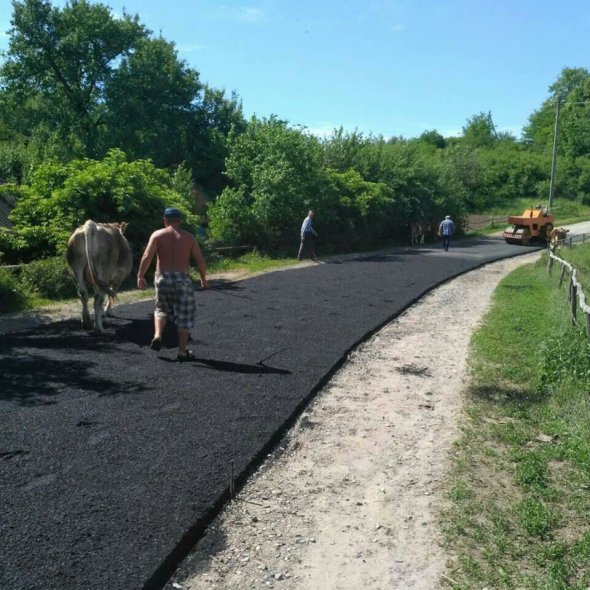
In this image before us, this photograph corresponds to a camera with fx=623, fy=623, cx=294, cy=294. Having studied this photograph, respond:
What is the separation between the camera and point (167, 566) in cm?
348

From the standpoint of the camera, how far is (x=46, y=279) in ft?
41.0

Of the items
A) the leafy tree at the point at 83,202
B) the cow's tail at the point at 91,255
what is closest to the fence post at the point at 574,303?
the cow's tail at the point at 91,255

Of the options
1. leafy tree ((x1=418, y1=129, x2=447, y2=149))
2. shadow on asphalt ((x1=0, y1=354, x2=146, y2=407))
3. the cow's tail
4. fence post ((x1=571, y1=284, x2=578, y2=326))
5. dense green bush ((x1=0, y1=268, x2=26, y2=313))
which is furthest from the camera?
leafy tree ((x1=418, y1=129, x2=447, y2=149))

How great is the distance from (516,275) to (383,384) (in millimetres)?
14450

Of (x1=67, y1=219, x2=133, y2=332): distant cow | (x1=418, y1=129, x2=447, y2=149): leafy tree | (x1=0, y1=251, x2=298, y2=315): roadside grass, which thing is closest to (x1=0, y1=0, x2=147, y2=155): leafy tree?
(x1=0, y1=251, x2=298, y2=315): roadside grass

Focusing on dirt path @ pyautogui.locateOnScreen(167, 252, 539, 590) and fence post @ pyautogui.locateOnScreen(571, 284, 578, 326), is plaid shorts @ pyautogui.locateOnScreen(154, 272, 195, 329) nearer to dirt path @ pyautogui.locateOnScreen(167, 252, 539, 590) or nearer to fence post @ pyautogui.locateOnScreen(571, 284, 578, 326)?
dirt path @ pyautogui.locateOnScreen(167, 252, 539, 590)

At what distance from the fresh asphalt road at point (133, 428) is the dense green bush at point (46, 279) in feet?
6.93

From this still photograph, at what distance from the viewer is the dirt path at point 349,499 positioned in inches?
141

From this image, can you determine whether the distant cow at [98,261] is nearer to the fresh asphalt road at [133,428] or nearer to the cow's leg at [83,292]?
the cow's leg at [83,292]

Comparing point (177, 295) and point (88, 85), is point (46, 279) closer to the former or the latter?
point (177, 295)

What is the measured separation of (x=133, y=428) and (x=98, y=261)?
4.04 m

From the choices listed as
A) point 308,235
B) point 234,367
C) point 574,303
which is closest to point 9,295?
point 234,367

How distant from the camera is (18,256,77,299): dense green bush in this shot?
488 inches

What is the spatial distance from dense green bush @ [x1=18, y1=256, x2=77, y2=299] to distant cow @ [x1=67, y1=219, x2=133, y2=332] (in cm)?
338
